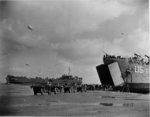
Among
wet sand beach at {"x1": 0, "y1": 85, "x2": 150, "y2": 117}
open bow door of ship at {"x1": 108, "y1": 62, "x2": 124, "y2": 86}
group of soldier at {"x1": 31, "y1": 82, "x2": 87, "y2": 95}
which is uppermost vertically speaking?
open bow door of ship at {"x1": 108, "y1": 62, "x2": 124, "y2": 86}

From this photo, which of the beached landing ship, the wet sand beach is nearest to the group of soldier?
the beached landing ship

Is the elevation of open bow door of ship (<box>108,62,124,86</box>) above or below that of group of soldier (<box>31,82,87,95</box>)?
above

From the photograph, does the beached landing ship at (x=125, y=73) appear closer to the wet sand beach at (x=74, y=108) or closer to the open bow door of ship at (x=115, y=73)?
the open bow door of ship at (x=115, y=73)

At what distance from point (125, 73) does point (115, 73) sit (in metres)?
1.57

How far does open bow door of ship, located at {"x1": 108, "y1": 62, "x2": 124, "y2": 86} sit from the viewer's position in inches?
1206

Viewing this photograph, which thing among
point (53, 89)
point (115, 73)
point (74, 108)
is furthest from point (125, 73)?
point (74, 108)

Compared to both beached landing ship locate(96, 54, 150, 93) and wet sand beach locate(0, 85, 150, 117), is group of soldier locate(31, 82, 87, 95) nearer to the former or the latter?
beached landing ship locate(96, 54, 150, 93)

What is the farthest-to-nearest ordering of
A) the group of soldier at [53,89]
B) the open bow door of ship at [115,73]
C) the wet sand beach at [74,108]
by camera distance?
1. the open bow door of ship at [115,73]
2. the group of soldier at [53,89]
3. the wet sand beach at [74,108]

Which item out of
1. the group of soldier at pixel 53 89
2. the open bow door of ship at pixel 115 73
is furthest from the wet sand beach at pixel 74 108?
the open bow door of ship at pixel 115 73

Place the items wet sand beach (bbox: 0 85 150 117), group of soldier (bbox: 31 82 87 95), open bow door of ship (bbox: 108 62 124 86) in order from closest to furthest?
wet sand beach (bbox: 0 85 150 117)
group of soldier (bbox: 31 82 87 95)
open bow door of ship (bbox: 108 62 124 86)

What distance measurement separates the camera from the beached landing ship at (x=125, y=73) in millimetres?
30766

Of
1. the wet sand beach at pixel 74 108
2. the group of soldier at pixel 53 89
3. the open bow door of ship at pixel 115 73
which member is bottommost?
the wet sand beach at pixel 74 108

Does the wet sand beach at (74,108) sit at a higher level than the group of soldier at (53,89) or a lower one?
lower

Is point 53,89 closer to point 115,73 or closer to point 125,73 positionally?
point 115,73
